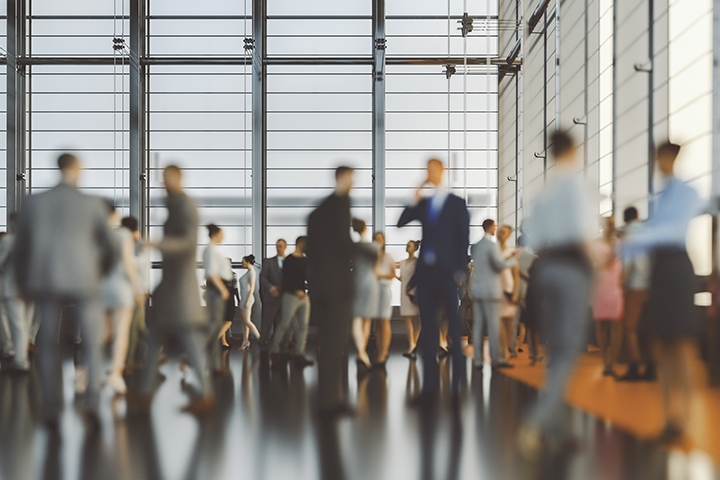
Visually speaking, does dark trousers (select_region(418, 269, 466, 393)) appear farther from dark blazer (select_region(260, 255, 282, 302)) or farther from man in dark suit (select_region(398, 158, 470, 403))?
dark blazer (select_region(260, 255, 282, 302))

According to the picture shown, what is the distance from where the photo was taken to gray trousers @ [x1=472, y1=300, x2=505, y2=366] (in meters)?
8.21

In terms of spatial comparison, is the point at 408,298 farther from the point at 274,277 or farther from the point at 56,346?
the point at 56,346

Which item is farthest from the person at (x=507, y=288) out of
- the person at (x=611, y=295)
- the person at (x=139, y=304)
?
the person at (x=139, y=304)

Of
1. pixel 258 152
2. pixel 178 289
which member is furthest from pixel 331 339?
pixel 258 152

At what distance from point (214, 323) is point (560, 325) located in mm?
4204

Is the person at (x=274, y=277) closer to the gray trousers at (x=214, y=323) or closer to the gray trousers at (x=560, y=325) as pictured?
the gray trousers at (x=214, y=323)

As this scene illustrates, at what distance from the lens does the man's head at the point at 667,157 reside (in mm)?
4305

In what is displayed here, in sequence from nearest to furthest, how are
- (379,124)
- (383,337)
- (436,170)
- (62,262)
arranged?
(62,262)
(436,170)
(383,337)
(379,124)

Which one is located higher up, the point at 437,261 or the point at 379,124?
the point at 379,124

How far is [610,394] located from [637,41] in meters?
6.06

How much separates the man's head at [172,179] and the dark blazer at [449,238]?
1.81 meters

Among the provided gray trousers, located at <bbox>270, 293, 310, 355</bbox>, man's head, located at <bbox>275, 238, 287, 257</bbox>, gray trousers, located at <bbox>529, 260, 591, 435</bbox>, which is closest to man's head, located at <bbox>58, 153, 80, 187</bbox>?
gray trousers, located at <bbox>529, 260, 591, 435</bbox>

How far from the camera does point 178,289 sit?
5.03 metres

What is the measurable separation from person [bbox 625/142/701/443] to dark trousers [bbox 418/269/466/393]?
152 centimetres
